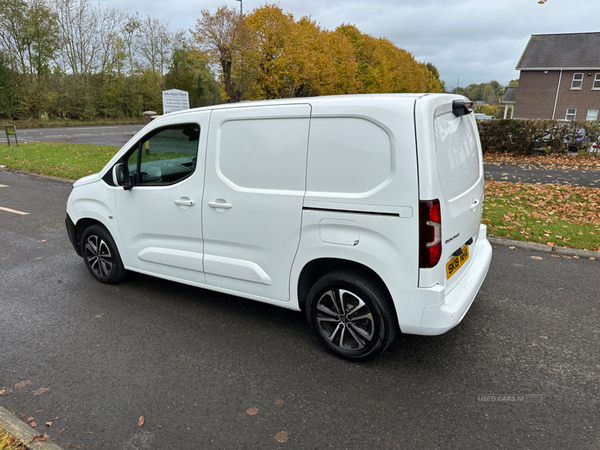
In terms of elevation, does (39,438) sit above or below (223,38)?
below

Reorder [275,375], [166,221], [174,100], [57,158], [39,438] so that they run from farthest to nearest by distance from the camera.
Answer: [174,100] → [57,158] → [166,221] → [275,375] → [39,438]

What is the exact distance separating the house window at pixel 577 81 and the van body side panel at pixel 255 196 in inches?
1794

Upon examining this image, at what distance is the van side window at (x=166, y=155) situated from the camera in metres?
3.80

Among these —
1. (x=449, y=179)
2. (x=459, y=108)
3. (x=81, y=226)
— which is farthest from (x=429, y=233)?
(x=81, y=226)

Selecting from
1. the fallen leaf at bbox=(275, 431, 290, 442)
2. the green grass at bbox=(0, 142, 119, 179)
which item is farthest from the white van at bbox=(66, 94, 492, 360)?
the green grass at bbox=(0, 142, 119, 179)

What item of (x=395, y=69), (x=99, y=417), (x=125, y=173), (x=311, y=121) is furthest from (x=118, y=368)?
(x=395, y=69)

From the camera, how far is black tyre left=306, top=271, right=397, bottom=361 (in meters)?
3.06

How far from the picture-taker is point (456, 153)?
317 centimetres

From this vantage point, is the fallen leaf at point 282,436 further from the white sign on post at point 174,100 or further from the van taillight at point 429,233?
the white sign on post at point 174,100

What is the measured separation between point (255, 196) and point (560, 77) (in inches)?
1804

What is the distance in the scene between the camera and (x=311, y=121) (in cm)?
310

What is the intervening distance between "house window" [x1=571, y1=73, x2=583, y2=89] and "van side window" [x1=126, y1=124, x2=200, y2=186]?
1794 inches

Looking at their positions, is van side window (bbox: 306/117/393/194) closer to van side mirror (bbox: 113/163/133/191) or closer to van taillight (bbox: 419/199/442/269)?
van taillight (bbox: 419/199/442/269)

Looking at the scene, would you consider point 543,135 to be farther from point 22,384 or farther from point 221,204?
point 22,384
